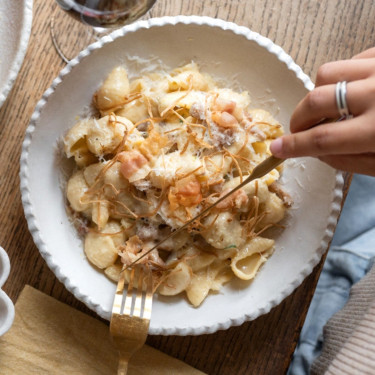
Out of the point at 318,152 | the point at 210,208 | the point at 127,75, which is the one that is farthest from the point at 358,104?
the point at 127,75

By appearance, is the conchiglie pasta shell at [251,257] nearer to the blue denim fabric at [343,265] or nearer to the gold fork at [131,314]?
the gold fork at [131,314]

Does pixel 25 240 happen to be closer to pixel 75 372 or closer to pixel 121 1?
pixel 75 372

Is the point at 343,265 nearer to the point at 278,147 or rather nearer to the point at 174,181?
the point at 174,181

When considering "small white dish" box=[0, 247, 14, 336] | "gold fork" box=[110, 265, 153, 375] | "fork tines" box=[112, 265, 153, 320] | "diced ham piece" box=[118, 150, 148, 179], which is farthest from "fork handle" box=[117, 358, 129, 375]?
"diced ham piece" box=[118, 150, 148, 179]

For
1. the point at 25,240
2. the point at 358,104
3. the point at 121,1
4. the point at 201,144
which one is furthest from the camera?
the point at 25,240

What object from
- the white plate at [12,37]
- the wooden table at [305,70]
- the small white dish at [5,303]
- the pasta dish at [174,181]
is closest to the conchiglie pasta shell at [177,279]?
the pasta dish at [174,181]
